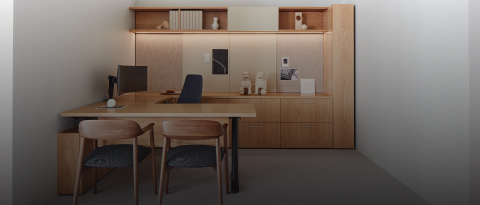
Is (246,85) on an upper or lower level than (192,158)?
upper

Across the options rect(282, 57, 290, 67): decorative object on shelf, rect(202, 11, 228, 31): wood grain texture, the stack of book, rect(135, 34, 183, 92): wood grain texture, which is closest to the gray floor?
rect(282, 57, 290, 67): decorative object on shelf

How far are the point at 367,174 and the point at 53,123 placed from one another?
10.4 feet

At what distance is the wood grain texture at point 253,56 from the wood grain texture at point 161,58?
0.90 metres

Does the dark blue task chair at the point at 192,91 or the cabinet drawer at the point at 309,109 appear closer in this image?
the dark blue task chair at the point at 192,91

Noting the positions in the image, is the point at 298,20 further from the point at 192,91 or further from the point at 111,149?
the point at 111,149

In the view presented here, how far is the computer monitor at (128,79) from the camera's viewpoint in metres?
4.03

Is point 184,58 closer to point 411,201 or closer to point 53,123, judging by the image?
point 53,123

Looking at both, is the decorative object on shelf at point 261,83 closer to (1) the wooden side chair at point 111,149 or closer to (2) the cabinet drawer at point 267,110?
(2) the cabinet drawer at point 267,110

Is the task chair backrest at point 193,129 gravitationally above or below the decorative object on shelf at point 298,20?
below

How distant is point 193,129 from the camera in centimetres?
256

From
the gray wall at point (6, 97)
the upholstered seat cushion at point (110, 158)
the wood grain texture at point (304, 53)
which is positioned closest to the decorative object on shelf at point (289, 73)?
the wood grain texture at point (304, 53)

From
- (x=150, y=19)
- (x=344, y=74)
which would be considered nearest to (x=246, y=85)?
(x=344, y=74)

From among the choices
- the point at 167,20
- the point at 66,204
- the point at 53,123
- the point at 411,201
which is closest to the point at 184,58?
the point at 167,20

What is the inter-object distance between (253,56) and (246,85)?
0.64m
